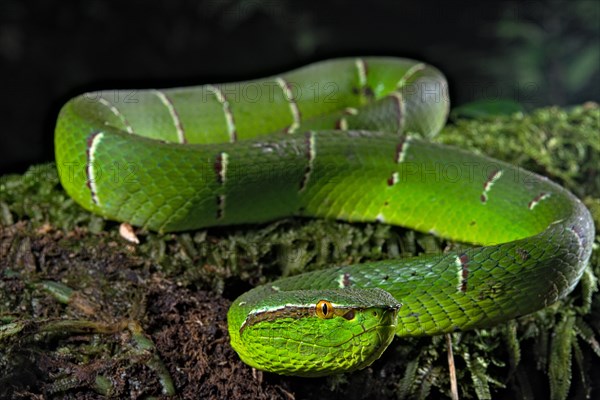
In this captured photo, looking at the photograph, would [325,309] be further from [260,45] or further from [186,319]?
[260,45]

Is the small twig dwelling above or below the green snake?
below

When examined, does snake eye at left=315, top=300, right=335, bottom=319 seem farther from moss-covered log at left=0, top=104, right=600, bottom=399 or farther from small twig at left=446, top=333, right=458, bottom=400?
small twig at left=446, top=333, right=458, bottom=400

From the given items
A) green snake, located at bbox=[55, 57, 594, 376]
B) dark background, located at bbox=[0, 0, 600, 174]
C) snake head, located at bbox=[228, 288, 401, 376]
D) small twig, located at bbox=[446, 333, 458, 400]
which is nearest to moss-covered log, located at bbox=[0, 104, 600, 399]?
small twig, located at bbox=[446, 333, 458, 400]

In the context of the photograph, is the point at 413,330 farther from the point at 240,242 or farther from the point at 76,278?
the point at 76,278


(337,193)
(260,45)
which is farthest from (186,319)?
(260,45)

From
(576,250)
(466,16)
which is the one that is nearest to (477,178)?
(576,250)

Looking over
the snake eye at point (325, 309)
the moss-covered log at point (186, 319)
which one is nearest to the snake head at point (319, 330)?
the snake eye at point (325, 309)

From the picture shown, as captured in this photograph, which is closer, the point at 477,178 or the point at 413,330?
the point at 413,330

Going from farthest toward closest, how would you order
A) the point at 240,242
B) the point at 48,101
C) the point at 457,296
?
the point at 48,101
the point at 240,242
the point at 457,296
